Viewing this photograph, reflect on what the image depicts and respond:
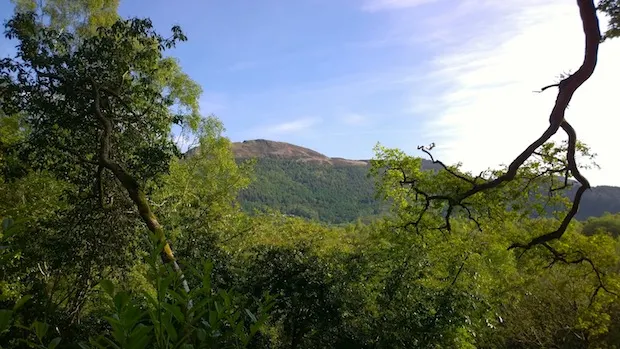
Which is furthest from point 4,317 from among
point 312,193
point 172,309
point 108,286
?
point 312,193

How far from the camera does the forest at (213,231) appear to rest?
4887mm

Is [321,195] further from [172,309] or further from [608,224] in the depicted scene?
[172,309]

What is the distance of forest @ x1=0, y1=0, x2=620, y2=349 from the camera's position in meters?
4.89

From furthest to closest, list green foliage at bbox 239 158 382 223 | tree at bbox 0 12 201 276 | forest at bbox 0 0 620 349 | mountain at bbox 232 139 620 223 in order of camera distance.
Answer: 1. green foliage at bbox 239 158 382 223
2. mountain at bbox 232 139 620 223
3. tree at bbox 0 12 201 276
4. forest at bbox 0 0 620 349

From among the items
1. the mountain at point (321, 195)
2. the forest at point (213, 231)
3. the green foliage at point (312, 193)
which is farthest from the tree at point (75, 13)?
the green foliage at point (312, 193)

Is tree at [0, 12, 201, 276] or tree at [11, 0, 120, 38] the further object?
tree at [11, 0, 120, 38]

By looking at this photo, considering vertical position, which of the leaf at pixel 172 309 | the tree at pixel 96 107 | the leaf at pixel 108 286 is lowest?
the leaf at pixel 172 309

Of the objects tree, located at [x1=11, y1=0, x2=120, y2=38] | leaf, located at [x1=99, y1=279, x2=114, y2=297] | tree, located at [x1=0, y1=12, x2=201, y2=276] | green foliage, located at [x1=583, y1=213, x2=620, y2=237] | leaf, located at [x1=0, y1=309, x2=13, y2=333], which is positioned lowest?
green foliage, located at [x1=583, y1=213, x2=620, y2=237]

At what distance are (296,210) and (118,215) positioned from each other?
139 metres

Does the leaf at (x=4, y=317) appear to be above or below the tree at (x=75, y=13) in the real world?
below

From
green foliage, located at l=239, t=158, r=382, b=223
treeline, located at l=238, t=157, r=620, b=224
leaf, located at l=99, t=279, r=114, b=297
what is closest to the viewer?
leaf, located at l=99, t=279, r=114, b=297

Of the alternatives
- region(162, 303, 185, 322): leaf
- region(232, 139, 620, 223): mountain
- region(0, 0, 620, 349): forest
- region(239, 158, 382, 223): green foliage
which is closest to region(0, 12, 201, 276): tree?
region(0, 0, 620, 349): forest

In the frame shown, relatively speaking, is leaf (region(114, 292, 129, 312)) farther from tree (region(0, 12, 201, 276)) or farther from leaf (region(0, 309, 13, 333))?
tree (region(0, 12, 201, 276))

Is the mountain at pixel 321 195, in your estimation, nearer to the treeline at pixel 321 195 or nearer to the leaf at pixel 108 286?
the treeline at pixel 321 195
